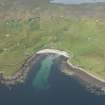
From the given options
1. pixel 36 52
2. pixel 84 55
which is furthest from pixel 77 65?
pixel 36 52

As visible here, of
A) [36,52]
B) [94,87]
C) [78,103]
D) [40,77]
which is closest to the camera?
[78,103]

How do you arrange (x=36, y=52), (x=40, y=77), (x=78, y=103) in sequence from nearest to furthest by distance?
(x=78, y=103), (x=40, y=77), (x=36, y=52)

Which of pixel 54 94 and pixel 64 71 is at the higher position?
pixel 54 94

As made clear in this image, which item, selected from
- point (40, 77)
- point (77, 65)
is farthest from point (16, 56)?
point (77, 65)

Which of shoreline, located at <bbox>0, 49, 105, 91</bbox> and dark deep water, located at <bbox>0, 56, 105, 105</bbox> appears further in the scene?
shoreline, located at <bbox>0, 49, 105, 91</bbox>

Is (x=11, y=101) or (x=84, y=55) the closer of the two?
(x=11, y=101)

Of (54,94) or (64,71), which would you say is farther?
(64,71)

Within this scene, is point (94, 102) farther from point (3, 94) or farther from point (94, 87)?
point (3, 94)

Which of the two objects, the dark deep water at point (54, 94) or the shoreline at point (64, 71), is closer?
the dark deep water at point (54, 94)
